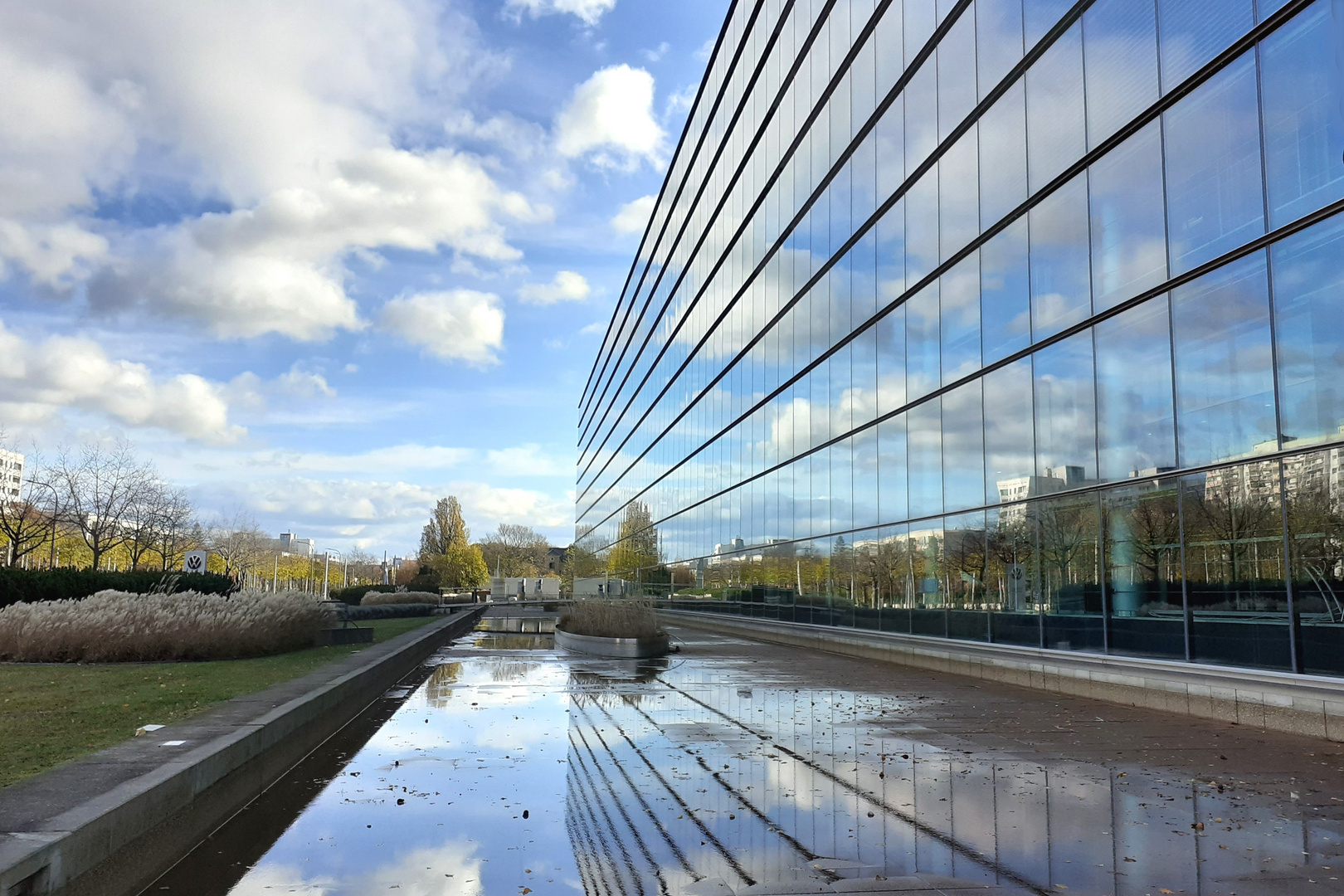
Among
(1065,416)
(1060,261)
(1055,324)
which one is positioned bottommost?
(1065,416)

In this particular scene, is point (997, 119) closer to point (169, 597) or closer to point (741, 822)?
point (741, 822)

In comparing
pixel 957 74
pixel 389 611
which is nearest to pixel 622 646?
pixel 957 74

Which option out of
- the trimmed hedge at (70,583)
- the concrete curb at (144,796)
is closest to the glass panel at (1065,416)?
the concrete curb at (144,796)

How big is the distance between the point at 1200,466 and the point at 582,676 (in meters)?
10.4

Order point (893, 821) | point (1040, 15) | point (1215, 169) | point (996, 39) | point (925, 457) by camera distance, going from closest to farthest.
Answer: point (893, 821)
point (1215, 169)
point (1040, 15)
point (996, 39)
point (925, 457)

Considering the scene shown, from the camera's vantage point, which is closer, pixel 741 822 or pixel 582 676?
pixel 741 822

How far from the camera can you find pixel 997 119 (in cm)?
1941

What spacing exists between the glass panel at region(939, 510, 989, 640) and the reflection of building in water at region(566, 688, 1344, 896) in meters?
10.3

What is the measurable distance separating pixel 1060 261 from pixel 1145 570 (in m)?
5.66

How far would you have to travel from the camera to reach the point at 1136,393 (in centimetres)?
1505

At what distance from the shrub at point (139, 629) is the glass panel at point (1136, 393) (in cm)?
1497

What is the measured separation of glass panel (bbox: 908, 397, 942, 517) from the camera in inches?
859

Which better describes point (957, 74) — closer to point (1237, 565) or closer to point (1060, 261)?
point (1060, 261)

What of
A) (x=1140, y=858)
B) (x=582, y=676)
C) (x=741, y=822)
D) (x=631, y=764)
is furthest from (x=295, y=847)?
(x=582, y=676)
